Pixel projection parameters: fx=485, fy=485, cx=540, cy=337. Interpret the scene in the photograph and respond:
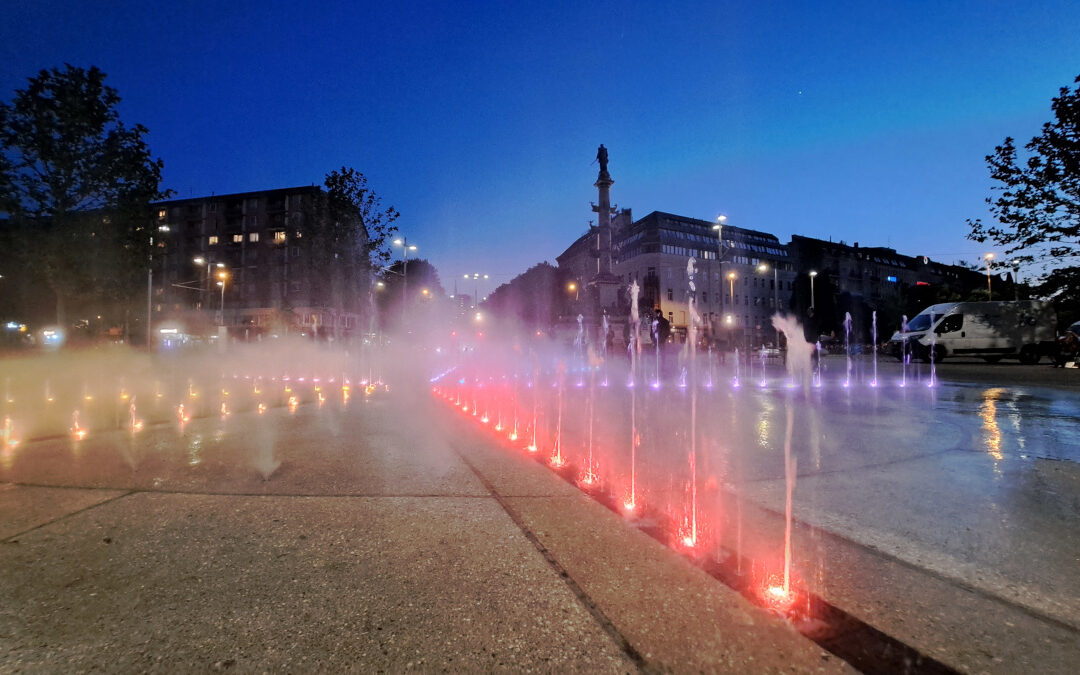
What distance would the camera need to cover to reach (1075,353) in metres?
19.7

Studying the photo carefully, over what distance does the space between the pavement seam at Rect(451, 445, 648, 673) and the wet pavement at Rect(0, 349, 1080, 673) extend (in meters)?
0.01

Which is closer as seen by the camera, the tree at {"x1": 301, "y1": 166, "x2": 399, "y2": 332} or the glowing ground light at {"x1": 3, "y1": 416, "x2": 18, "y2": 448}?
the glowing ground light at {"x1": 3, "y1": 416, "x2": 18, "y2": 448}

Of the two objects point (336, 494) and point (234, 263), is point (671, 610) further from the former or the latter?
point (234, 263)

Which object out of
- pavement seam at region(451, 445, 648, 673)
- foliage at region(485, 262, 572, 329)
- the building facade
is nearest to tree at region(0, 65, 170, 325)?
pavement seam at region(451, 445, 648, 673)

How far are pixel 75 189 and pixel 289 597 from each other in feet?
63.7

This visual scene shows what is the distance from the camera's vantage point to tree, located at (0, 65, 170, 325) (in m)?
14.6

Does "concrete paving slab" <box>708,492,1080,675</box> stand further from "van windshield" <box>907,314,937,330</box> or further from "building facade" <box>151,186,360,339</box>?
"building facade" <box>151,186,360,339</box>

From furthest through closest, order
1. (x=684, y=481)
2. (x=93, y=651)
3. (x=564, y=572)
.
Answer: (x=684, y=481) → (x=564, y=572) → (x=93, y=651)

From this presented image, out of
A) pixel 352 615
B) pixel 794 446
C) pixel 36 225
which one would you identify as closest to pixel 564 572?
pixel 352 615

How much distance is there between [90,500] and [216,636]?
10.2 ft

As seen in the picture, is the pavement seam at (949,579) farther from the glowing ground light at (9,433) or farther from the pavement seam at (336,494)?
the glowing ground light at (9,433)

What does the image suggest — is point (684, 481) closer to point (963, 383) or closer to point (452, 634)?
point (452, 634)

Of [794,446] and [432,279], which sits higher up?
[432,279]

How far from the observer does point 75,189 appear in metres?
15.3
